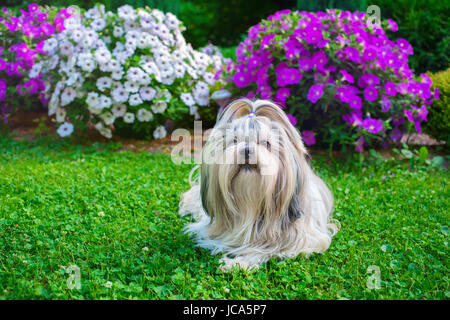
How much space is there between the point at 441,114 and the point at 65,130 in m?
4.87

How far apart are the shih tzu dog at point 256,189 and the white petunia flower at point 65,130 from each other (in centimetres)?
311

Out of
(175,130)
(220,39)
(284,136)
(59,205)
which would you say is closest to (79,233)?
(59,205)

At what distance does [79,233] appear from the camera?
3465 mm

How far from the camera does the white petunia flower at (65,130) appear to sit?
18.7 feet

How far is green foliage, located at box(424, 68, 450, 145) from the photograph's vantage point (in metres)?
5.64

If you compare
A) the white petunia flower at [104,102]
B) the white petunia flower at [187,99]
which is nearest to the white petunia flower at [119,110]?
the white petunia flower at [104,102]

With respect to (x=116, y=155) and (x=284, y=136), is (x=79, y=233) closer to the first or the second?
(x=284, y=136)

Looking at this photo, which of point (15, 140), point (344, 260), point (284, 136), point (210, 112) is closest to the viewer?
point (284, 136)

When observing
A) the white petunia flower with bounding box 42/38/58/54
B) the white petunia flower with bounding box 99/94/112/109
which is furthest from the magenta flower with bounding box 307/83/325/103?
the white petunia flower with bounding box 42/38/58/54

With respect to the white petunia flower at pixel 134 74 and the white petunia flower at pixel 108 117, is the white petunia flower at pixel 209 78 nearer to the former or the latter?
the white petunia flower at pixel 134 74

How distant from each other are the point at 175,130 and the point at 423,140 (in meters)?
3.64

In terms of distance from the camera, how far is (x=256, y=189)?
9.53 ft

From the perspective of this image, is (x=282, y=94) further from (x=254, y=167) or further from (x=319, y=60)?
(x=254, y=167)

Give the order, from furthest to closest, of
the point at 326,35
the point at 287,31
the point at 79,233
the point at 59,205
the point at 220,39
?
the point at 220,39 < the point at 287,31 < the point at 326,35 < the point at 59,205 < the point at 79,233
